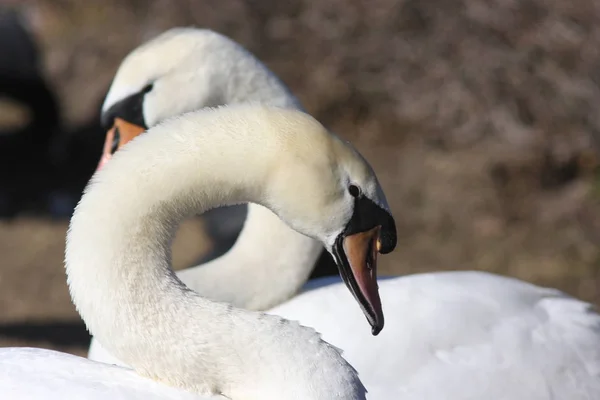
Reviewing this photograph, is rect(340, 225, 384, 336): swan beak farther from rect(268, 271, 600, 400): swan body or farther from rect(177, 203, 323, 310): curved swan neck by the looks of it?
rect(177, 203, 323, 310): curved swan neck

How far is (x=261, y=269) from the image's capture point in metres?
3.24

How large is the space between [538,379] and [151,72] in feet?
5.39

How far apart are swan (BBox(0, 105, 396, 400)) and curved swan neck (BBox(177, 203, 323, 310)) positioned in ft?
2.99

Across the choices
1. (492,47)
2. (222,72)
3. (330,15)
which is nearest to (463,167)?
(492,47)

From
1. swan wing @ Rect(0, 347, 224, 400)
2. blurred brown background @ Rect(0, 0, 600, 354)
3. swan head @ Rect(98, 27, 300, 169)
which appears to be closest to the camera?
swan wing @ Rect(0, 347, 224, 400)

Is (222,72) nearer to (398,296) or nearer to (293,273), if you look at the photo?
(293,273)

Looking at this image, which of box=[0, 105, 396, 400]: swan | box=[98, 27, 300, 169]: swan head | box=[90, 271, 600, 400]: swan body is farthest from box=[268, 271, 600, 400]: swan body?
box=[98, 27, 300, 169]: swan head

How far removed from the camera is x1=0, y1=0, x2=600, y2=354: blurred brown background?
614 centimetres

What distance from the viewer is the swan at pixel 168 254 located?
219cm

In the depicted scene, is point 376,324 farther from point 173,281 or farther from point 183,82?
point 183,82

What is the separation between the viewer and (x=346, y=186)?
2258 mm

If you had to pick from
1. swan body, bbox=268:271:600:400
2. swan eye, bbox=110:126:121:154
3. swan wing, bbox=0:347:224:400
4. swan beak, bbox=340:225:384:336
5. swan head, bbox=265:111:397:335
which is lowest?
swan body, bbox=268:271:600:400

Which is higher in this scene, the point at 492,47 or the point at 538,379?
the point at 538,379

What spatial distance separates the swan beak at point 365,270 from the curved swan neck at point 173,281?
17 cm
